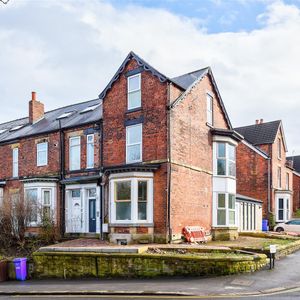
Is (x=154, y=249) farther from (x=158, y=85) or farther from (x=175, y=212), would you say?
(x=158, y=85)

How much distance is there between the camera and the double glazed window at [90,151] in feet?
78.0

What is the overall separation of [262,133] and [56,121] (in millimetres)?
19524

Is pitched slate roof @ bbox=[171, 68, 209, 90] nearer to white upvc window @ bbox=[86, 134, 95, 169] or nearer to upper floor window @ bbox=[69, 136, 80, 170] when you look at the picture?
white upvc window @ bbox=[86, 134, 95, 169]

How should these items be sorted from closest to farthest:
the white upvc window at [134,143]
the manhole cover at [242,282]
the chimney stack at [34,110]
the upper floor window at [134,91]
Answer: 1. the manhole cover at [242,282]
2. the white upvc window at [134,143]
3. the upper floor window at [134,91]
4. the chimney stack at [34,110]

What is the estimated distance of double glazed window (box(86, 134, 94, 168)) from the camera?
78.0ft

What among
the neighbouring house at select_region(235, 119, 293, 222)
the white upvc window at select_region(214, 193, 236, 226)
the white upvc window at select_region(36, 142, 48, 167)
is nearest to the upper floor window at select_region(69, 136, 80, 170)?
the white upvc window at select_region(36, 142, 48, 167)

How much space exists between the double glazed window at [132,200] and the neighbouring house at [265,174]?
1715cm

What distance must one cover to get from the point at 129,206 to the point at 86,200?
15.6 ft

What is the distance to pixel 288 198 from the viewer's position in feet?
119

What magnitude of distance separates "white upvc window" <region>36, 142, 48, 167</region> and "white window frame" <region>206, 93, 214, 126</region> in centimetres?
1051

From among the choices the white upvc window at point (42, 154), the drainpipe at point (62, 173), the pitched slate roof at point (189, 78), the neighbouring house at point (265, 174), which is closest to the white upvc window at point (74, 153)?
the drainpipe at point (62, 173)

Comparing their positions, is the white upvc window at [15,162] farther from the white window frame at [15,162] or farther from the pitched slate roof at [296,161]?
the pitched slate roof at [296,161]

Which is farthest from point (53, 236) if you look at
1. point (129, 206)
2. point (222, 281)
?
point (222, 281)

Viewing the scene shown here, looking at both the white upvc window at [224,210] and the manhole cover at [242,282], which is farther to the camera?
the white upvc window at [224,210]
